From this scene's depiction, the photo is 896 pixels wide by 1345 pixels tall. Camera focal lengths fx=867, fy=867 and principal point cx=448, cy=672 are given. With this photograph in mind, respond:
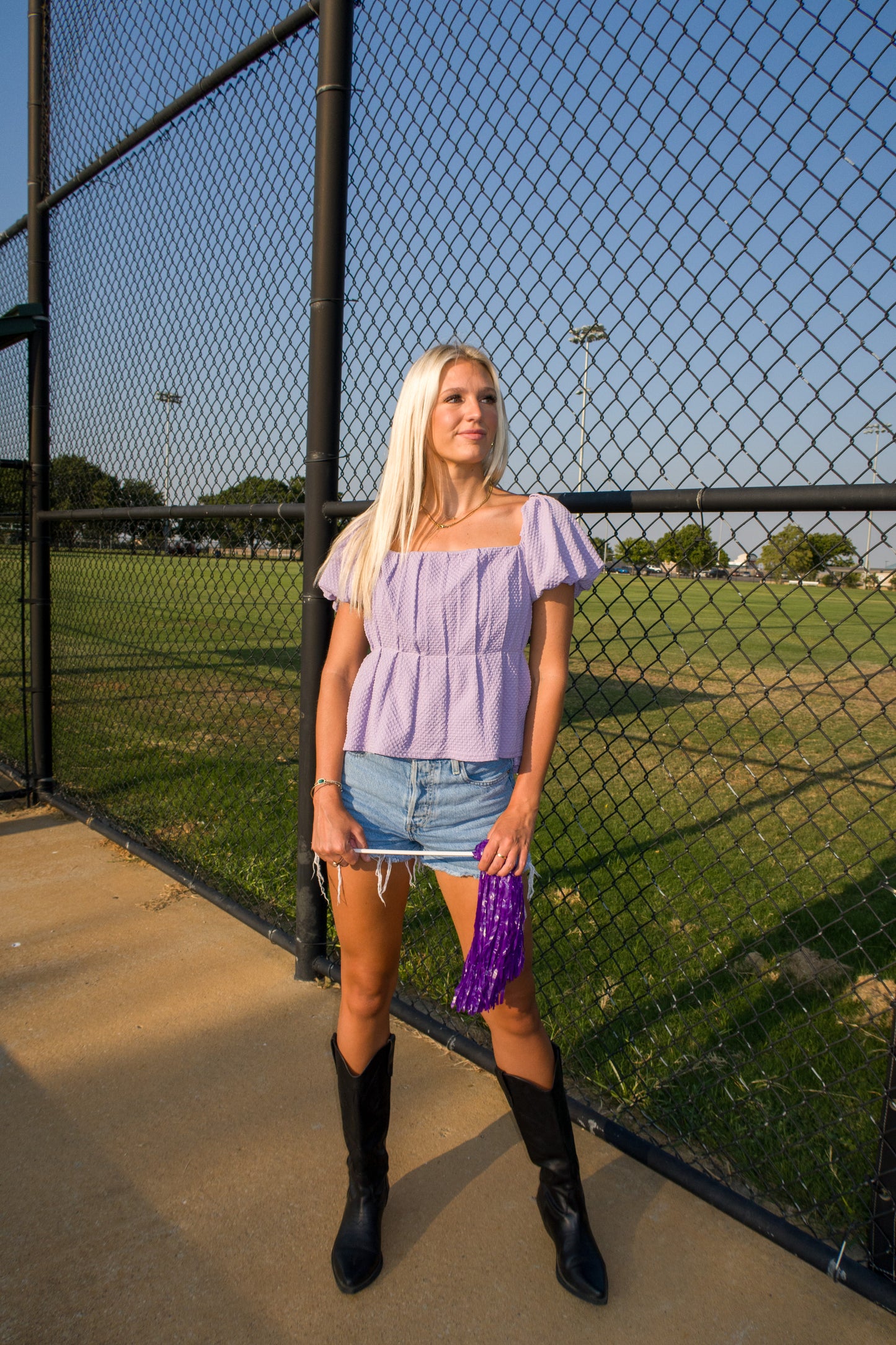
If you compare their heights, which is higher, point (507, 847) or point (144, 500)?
point (144, 500)

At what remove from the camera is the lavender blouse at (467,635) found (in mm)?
1772

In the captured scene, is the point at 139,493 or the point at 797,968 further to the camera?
the point at 139,493

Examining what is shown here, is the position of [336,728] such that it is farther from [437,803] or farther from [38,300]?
[38,300]

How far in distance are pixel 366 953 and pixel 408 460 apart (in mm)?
1091

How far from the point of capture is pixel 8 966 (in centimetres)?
309

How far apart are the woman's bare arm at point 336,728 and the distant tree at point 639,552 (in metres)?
0.93

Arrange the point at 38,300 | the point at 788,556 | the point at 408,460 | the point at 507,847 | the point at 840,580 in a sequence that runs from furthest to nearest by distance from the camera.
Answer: the point at 38,300
the point at 840,580
the point at 788,556
the point at 408,460
the point at 507,847

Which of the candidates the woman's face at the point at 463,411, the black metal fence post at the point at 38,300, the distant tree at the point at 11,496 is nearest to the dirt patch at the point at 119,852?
the black metal fence post at the point at 38,300

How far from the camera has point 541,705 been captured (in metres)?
1.80

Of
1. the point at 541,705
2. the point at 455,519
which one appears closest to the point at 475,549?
the point at 455,519

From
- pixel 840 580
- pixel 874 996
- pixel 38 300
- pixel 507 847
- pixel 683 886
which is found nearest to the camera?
pixel 507 847

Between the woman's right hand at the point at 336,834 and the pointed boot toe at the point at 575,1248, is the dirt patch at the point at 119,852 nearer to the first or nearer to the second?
the woman's right hand at the point at 336,834

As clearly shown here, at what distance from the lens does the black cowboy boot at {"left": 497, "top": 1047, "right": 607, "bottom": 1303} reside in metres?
1.88

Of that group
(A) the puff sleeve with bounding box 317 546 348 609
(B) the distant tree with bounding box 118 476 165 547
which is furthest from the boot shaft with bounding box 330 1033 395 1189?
(B) the distant tree with bounding box 118 476 165 547
